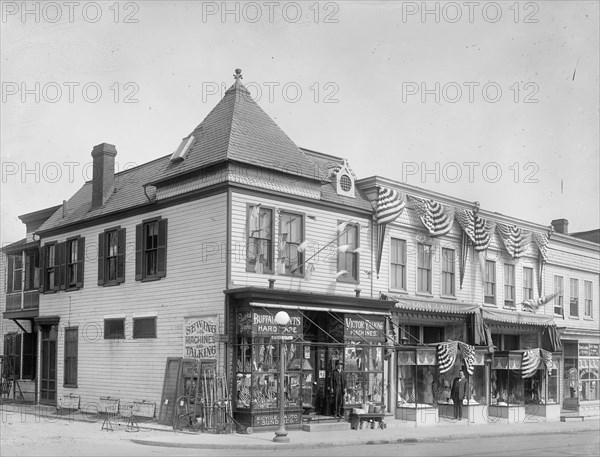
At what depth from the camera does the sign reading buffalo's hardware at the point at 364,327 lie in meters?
26.0

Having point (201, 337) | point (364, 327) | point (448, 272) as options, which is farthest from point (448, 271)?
point (201, 337)

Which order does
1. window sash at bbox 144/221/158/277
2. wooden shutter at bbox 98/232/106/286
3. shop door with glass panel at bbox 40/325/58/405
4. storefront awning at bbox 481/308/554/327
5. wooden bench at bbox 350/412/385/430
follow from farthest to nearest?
storefront awning at bbox 481/308/554/327 → shop door with glass panel at bbox 40/325/58/405 → wooden shutter at bbox 98/232/106/286 → window sash at bbox 144/221/158/277 → wooden bench at bbox 350/412/385/430

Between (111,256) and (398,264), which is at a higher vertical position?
(111,256)

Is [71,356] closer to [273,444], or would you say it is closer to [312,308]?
[312,308]

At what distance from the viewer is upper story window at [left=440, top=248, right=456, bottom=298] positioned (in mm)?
31203

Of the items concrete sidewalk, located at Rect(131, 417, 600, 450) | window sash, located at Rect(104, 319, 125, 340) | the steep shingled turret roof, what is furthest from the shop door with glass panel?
concrete sidewalk, located at Rect(131, 417, 600, 450)

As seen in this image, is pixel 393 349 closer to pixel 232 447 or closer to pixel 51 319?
pixel 232 447

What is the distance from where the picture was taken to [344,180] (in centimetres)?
2784

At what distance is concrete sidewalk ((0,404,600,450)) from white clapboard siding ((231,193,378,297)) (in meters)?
4.44

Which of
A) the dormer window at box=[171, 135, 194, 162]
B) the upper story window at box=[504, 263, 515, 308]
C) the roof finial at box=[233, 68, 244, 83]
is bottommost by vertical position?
the upper story window at box=[504, 263, 515, 308]

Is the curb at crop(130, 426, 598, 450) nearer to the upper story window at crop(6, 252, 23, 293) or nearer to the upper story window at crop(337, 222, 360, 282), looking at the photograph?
the upper story window at crop(337, 222, 360, 282)

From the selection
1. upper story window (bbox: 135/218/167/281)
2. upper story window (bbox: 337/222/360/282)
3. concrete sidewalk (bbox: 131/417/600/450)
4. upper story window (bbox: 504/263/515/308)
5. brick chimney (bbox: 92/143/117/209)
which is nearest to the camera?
concrete sidewalk (bbox: 131/417/600/450)

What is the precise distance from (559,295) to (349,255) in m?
15.0

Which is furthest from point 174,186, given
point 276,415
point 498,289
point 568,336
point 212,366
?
point 568,336
